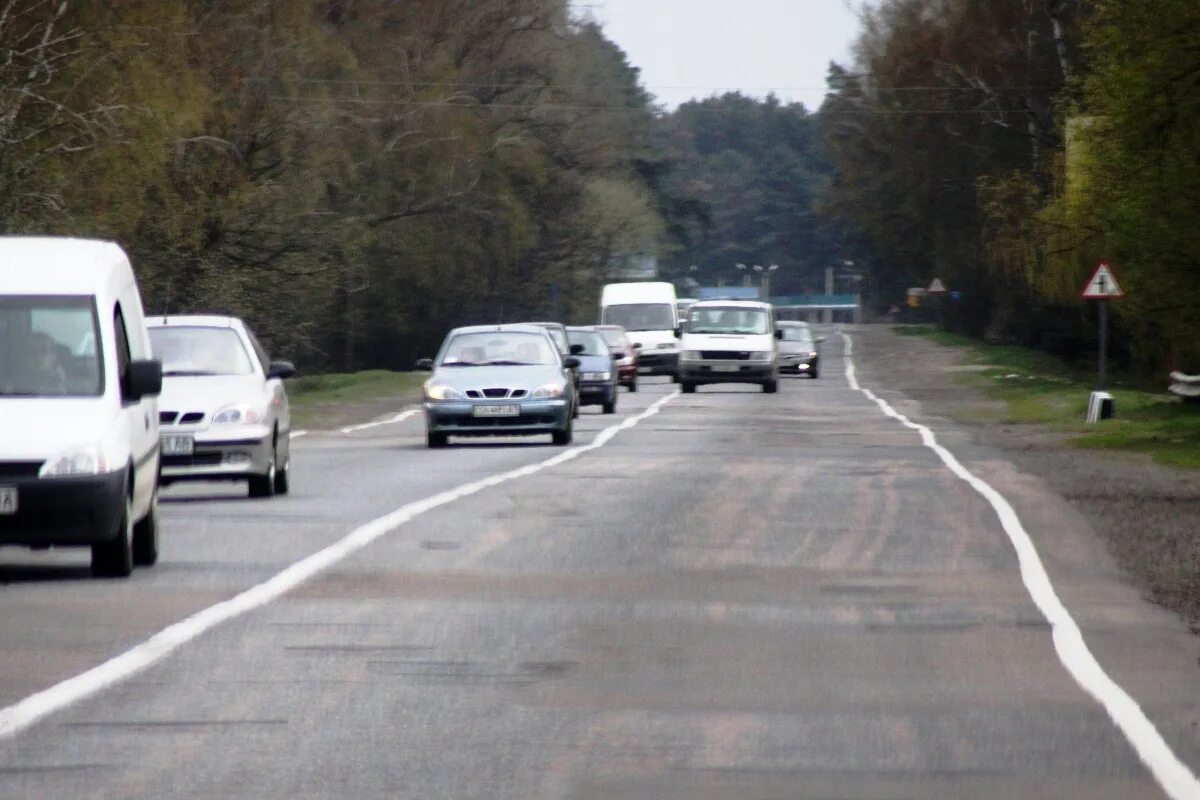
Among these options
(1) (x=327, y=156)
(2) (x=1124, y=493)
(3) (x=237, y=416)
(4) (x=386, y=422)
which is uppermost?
(1) (x=327, y=156)

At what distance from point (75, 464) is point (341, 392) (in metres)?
38.7

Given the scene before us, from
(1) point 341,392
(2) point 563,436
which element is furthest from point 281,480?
(1) point 341,392

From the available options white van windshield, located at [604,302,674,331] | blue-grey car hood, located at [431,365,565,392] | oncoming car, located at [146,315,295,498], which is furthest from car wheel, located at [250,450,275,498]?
white van windshield, located at [604,302,674,331]

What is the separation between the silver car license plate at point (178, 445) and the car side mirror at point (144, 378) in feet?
20.1

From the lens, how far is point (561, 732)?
8.74 m

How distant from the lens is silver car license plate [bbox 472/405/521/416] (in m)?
30.2

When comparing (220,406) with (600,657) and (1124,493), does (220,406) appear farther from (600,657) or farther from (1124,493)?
(600,657)

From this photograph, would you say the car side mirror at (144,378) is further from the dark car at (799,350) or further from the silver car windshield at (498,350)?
the dark car at (799,350)

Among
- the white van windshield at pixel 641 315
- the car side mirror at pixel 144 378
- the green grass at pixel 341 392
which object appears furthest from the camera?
the white van windshield at pixel 641 315

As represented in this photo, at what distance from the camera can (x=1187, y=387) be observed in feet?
133

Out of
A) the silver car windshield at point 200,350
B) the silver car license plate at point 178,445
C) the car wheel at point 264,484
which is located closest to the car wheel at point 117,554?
the silver car license plate at point 178,445

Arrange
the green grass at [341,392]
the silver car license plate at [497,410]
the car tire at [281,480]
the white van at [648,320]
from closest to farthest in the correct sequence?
the car tire at [281,480]
the silver car license plate at [497,410]
the green grass at [341,392]
the white van at [648,320]

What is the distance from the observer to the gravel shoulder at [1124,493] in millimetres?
14914

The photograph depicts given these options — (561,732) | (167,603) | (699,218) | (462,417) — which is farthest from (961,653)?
(699,218)
